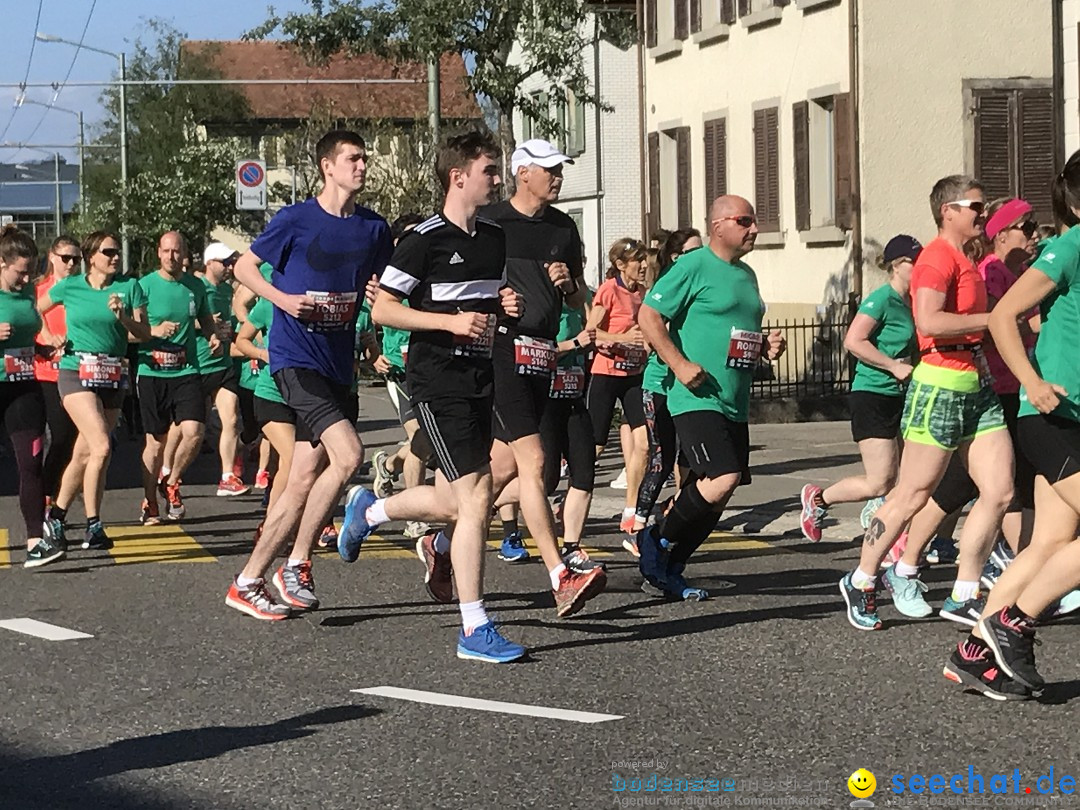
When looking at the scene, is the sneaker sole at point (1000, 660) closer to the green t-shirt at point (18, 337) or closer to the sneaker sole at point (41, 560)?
the sneaker sole at point (41, 560)

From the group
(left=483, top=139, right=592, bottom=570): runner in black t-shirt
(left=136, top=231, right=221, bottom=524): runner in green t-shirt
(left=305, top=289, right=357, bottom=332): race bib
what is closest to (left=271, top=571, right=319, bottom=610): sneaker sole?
(left=483, top=139, right=592, bottom=570): runner in black t-shirt

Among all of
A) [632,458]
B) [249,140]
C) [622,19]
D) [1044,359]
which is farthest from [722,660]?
[249,140]

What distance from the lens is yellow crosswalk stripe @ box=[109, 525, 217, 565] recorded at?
12508 millimetres

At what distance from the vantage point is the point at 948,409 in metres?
8.98

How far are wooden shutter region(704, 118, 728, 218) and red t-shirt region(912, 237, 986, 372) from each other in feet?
75.9

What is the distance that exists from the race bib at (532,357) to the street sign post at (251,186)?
78.8 ft

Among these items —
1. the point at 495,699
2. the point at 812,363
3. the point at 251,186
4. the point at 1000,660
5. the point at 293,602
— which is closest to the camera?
the point at 1000,660

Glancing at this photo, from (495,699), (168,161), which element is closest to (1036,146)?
(495,699)

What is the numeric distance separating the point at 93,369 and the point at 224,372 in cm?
396

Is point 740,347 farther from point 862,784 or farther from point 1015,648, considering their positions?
point 862,784

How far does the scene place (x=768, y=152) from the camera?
3030cm

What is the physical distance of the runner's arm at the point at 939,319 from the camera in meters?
8.80

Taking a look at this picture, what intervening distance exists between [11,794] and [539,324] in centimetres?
423

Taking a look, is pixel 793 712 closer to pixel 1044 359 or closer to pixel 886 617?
pixel 1044 359
